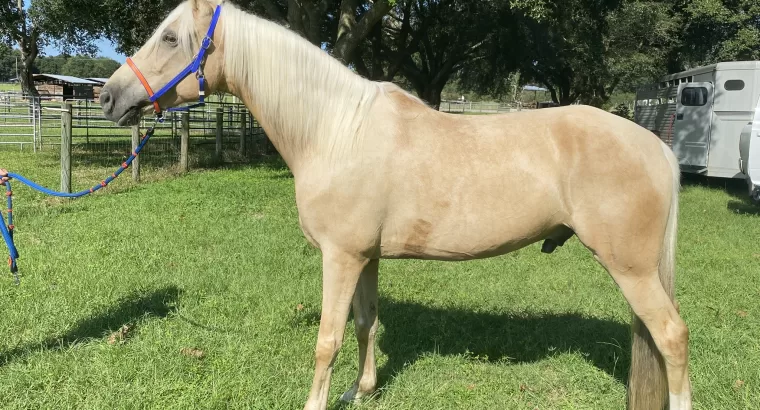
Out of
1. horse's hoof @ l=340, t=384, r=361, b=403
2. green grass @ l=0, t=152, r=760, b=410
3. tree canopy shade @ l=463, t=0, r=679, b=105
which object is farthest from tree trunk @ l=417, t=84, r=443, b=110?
horse's hoof @ l=340, t=384, r=361, b=403

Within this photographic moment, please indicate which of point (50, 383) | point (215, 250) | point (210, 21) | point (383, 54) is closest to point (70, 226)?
point (215, 250)

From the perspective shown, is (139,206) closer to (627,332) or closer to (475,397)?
(475,397)

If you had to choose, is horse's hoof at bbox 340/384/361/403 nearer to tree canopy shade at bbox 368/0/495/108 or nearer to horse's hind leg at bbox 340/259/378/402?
horse's hind leg at bbox 340/259/378/402

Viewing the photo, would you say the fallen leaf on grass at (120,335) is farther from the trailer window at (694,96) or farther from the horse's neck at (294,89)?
the trailer window at (694,96)

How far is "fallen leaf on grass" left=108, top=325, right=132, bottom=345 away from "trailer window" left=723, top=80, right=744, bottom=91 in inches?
538

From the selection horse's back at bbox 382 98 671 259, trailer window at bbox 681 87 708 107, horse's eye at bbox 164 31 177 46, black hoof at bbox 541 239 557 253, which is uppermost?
trailer window at bbox 681 87 708 107

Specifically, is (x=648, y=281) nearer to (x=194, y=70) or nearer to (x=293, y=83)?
(x=293, y=83)

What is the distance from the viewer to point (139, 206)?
25.4ft

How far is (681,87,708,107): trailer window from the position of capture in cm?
1280

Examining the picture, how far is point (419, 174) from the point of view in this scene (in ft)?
9.06

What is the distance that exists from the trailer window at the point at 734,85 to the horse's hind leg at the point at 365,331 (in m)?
12.5

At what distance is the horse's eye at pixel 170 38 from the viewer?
2.74m

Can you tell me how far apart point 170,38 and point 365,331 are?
214 cm

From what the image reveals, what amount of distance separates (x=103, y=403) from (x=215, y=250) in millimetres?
3162
